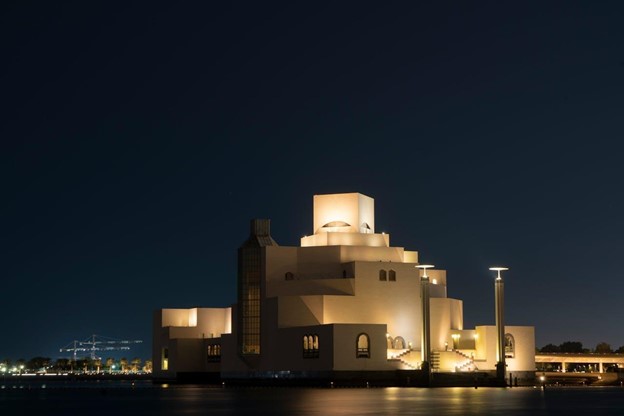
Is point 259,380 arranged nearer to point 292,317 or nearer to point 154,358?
point 292,317

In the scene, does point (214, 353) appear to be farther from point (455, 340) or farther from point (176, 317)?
point (455, 340)

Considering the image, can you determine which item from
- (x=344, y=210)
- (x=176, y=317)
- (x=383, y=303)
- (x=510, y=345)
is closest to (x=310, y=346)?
(x=383, y=303)

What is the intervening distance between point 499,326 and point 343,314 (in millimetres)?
13878

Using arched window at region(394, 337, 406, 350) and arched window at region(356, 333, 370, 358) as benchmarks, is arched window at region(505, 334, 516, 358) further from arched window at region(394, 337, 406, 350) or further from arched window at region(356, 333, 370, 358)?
arched window at region(356, 333, 370, 358)

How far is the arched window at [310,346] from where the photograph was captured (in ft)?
342

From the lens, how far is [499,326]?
104m

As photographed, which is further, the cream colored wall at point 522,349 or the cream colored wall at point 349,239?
the cream colored wall at point 349,239

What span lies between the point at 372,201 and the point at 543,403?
54332 mm

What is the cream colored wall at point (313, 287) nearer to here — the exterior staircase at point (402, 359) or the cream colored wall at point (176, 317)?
the exterior staircase at point (402, 359)

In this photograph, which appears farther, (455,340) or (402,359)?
(455,340)

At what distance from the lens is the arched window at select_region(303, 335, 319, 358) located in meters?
104

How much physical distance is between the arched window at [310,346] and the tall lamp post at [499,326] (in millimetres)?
15515

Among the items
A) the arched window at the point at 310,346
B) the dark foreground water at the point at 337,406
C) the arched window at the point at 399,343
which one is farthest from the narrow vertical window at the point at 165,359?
the dark foreground water at the point at 337,406

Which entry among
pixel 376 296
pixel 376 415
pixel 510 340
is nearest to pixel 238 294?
pixel 376 296
